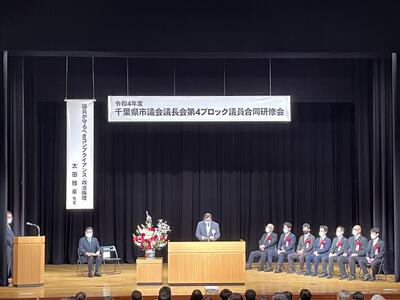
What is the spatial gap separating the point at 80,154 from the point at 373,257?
201 inches

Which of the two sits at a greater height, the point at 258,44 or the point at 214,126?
the point at 258,44

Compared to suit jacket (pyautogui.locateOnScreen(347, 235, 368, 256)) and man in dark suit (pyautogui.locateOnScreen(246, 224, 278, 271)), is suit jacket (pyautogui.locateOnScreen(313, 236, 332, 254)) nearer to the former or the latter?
suit jacket (pyautogui.locateOnScreen(347, 235, 368, 256))

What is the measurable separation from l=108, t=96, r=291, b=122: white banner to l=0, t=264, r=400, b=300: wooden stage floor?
2656 millimetres

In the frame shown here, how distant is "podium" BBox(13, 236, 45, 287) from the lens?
10828mm

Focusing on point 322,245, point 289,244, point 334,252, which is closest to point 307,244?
point 322,245

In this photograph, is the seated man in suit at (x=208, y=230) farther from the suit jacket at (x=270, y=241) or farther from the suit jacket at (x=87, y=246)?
the suit jacket at (x=87, y=246)

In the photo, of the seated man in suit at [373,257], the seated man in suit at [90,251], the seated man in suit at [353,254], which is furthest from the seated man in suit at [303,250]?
the seated man in suit at [90,251]

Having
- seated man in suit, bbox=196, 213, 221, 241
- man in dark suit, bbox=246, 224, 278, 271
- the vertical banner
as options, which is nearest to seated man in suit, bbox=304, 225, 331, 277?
man in dark suit, bbox=246, 224, 278, 271

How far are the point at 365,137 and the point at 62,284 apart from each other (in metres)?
6.39

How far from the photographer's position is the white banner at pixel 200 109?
11344 mm

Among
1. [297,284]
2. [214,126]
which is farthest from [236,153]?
[297,284]

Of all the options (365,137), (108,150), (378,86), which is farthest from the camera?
(108,150)

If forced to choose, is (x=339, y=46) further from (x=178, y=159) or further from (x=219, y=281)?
(x=178, y=159)

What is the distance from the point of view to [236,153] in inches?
582
